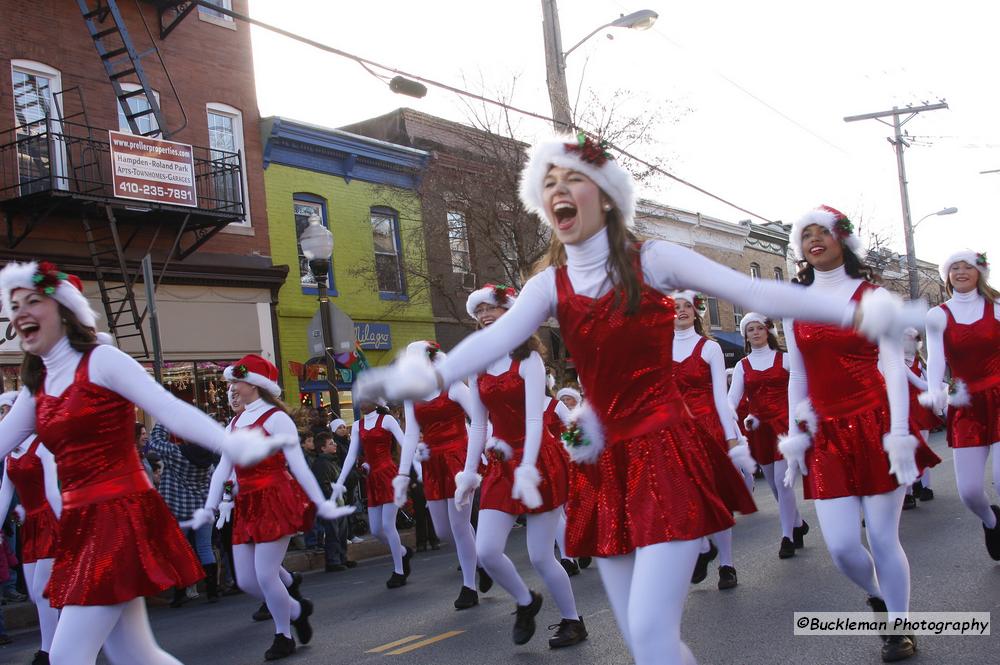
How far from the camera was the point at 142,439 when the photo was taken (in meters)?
12.4

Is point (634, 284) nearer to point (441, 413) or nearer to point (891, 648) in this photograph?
point (891, 648)

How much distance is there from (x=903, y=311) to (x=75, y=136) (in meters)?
16.6

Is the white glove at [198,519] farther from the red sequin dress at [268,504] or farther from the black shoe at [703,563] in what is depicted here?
the black shoe at [703,563]

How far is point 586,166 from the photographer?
3.93 m

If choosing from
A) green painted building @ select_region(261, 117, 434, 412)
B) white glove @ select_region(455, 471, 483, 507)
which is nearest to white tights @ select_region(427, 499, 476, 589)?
white glove @ select_region(455, 471, 483, 507)

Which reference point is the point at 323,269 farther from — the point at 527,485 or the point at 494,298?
the point at 527,485

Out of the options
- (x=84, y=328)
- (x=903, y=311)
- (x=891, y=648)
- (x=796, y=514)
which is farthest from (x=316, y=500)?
(x=796, y=514)

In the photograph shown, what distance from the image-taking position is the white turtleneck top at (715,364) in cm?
755

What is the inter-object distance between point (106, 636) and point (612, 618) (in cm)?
371

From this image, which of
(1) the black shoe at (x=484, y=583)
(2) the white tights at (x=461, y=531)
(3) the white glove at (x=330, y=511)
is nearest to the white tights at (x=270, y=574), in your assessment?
(2) the white tights at (x=461, y=531)

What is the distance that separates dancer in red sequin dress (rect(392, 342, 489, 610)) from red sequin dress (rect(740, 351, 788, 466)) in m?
2.67

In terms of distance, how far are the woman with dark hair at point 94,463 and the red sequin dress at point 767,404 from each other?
6.39 metres

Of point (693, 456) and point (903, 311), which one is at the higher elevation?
point (903, 311)

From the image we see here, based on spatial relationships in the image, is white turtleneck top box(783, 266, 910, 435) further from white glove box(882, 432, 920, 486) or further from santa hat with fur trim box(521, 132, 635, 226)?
santa hat with fur trim box(521, 132, 635, 226)
